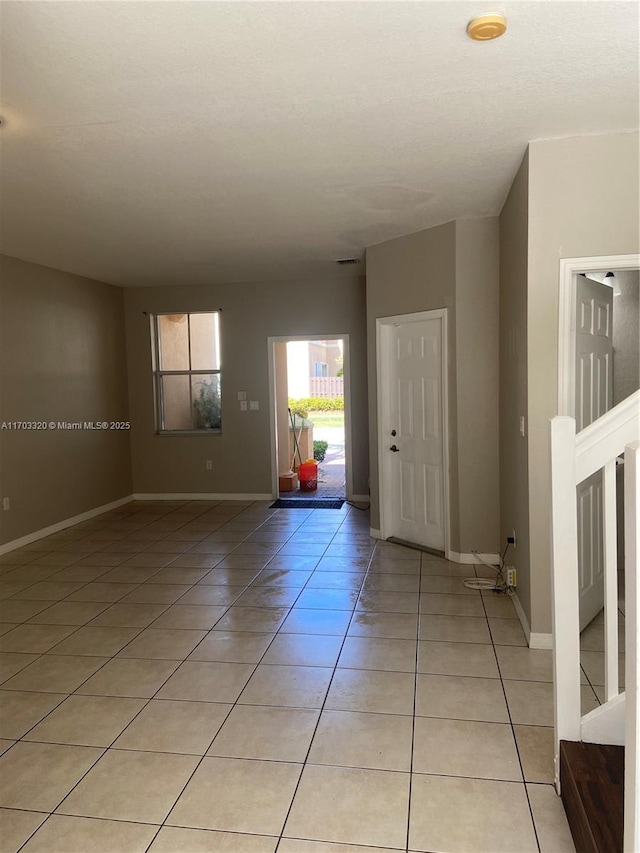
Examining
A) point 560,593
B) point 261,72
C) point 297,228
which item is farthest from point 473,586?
point 261,72

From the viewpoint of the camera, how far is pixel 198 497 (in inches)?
299

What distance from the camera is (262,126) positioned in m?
2.81

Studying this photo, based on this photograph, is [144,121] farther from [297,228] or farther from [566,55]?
[297,228]

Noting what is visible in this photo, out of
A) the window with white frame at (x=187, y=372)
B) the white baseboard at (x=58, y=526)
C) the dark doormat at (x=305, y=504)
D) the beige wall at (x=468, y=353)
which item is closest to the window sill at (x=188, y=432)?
the window with white frame at (x=187, y=372)

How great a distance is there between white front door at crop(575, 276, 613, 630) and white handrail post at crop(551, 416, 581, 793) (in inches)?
55.8

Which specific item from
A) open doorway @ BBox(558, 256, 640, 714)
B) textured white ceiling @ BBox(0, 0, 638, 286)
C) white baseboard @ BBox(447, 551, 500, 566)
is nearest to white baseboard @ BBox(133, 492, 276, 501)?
white baseboard @ BBox(447, 551, 500, 566)

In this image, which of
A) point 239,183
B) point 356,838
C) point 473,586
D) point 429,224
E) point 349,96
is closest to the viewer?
point 356,838

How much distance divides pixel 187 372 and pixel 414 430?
3509mm

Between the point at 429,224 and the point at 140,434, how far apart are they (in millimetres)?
4610

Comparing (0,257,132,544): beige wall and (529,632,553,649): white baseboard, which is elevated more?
(0,257,132,544): beige wall

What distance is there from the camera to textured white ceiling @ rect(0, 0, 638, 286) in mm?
2002

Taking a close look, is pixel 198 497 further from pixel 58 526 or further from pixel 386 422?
pixel 386 422

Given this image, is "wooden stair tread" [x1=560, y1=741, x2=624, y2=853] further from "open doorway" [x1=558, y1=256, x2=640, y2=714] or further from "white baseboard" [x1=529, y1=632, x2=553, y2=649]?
"white baseboard" [x1=529, y1=632, x2=553, y2=649]

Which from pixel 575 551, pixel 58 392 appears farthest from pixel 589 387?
pixel 58 392
